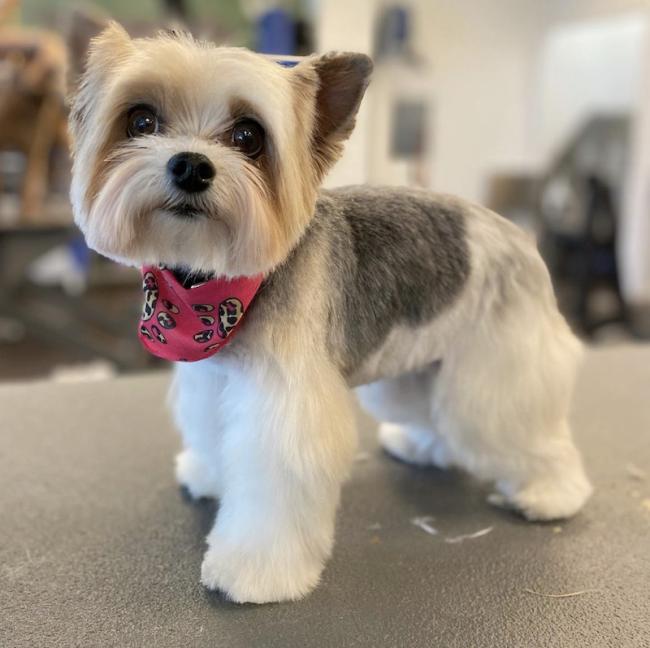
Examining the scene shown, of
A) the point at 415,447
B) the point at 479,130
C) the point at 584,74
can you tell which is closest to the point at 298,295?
the point at 415,447

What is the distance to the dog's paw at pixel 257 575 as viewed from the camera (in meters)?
1.04

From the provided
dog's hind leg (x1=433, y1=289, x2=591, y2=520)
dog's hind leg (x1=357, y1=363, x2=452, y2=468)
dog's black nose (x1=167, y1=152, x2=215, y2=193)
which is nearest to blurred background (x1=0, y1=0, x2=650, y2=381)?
dog's hind leg (x1=357, y1=363, x2=452, y2=468)

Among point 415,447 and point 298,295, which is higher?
point 298,295

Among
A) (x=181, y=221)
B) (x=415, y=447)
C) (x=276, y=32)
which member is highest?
(x=276, y=32)

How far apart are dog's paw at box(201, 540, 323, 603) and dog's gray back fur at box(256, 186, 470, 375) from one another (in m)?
0.31

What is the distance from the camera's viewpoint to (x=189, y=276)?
1.01m

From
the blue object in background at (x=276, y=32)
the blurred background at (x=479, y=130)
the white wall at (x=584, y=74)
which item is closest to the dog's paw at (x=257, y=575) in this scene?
the blurred background at (x=479, y=130)

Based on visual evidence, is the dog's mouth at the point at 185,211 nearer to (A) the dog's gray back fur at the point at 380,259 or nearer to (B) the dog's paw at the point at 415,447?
(A) the dog's gray back fur at the point at 380,259

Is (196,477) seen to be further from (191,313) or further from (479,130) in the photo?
(479,130)

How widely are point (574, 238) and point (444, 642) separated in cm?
402

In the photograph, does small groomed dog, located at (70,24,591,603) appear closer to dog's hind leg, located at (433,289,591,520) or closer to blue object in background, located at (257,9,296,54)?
dog's hind leg, located at (433,289,591,520)

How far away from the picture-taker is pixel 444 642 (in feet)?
3.20

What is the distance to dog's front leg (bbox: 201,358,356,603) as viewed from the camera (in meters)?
1.01

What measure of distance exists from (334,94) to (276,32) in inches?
115
